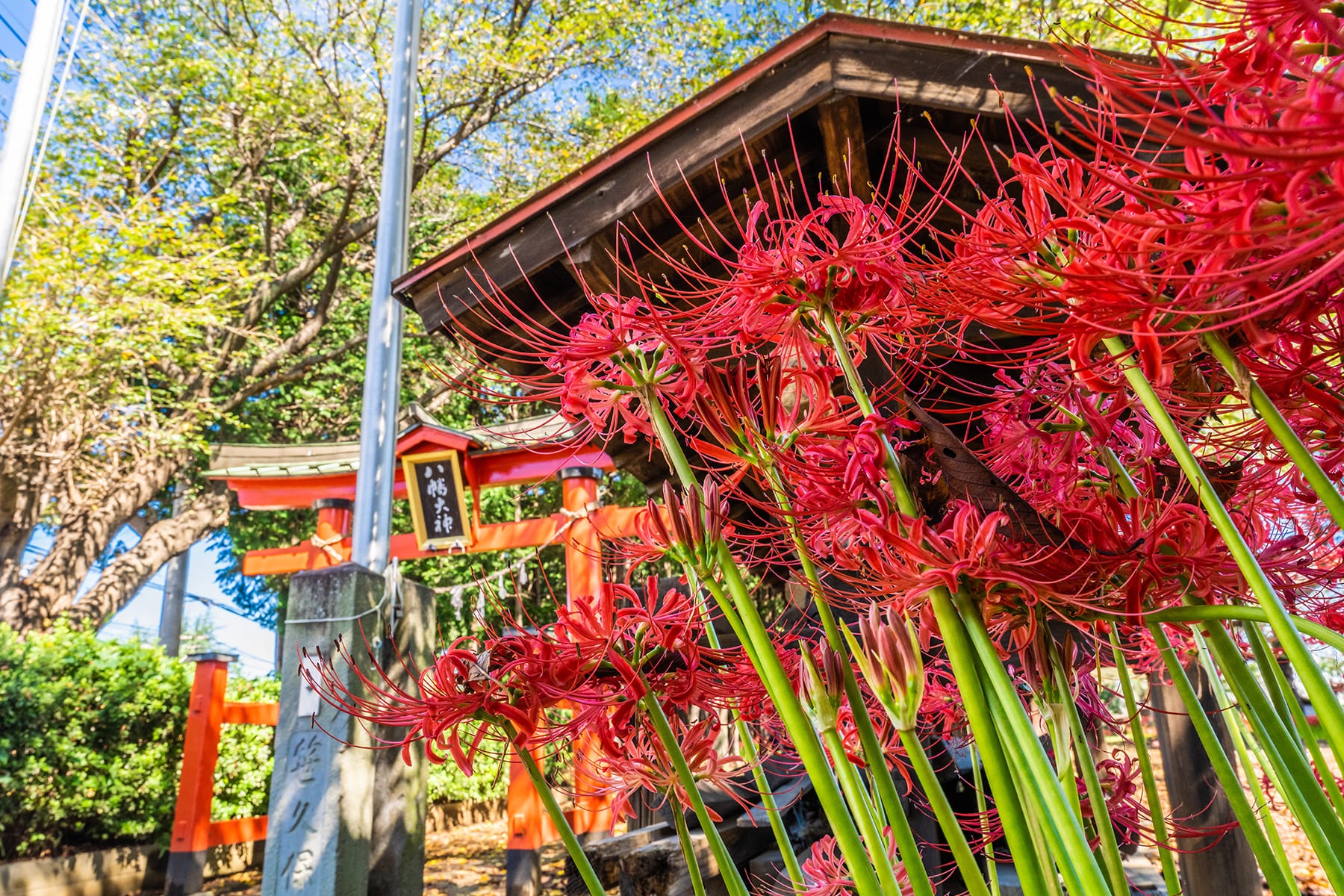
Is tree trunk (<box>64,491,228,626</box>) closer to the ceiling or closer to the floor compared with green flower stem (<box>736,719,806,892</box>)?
closer to the ceiling

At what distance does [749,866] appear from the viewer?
2.49 m

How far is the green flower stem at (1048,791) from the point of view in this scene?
15.9 inches

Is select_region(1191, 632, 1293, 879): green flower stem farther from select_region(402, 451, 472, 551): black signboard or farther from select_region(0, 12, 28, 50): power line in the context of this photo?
select_region(0, 12, 28, 50): power line

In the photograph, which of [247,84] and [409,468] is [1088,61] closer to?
[409,468]

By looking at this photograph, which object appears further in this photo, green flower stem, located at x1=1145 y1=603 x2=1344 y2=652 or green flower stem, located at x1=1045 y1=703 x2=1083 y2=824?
green flower stem, located at x1=1045 y1=703 x2=1083 y2=824

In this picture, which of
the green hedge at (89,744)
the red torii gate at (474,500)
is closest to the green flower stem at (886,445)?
the red torii gate at (474,500)

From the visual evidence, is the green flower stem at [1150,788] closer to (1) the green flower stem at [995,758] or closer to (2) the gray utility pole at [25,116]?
(1) the green flower stem at [995,758]

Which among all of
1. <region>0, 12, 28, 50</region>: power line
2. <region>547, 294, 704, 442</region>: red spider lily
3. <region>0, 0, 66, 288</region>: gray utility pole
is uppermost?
<region>0, 12, 28, 50</region>: power line

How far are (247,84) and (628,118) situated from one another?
3.75 metres

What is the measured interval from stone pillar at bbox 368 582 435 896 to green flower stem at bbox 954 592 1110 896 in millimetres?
3418

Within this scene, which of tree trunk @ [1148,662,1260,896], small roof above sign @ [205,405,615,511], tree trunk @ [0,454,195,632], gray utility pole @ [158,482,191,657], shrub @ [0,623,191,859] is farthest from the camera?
gray utility pole @ [158,482,191,657]

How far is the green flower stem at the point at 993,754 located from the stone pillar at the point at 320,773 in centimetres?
301

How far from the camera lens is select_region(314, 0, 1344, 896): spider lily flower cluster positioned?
0.42m

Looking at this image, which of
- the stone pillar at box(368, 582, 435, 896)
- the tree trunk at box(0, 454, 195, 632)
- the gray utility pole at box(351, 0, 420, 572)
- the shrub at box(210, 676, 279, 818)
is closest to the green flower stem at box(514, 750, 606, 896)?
the stone pillar at box(368, 582, 435, 896)
